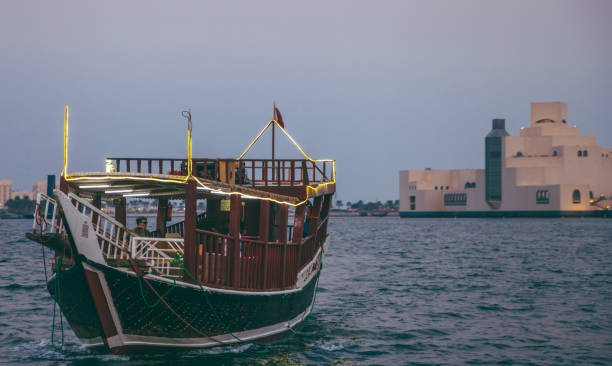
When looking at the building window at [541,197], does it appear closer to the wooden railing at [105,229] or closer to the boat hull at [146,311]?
the boat hull at [146,311]

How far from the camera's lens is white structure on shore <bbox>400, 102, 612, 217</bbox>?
140 metres

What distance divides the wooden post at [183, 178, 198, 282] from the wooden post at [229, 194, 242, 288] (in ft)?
3.36

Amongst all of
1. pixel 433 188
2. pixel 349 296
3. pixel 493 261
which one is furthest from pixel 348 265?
pixel 433 188

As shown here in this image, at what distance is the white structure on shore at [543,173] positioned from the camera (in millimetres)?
139625

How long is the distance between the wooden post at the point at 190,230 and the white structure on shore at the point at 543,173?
135 meters

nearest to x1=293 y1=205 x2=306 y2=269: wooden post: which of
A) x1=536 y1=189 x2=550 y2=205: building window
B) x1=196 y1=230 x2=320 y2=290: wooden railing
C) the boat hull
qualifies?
x1=196 y1=230 x2=320 y2=290: wooden railing

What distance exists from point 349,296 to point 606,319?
904cm

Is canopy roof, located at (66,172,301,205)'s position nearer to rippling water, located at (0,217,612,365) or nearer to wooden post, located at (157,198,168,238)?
wooden post, located at (157,198,168,238)

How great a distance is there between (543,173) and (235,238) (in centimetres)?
13644

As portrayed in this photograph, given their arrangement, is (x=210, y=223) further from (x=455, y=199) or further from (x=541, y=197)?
(x=455, y=199)

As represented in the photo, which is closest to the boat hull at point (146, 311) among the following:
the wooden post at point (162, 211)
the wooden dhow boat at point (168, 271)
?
the wooden dhow boat at point (168, 271)

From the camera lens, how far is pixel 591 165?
143375mm

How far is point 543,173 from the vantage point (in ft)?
460

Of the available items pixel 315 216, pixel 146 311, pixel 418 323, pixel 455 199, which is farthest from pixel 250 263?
pixel 455 199
